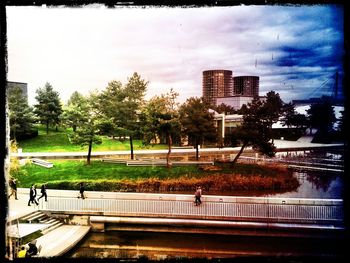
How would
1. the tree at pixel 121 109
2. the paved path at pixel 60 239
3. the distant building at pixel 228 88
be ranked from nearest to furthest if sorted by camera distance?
1. the paved path at pixel 60 239
2. the distant building at pixel 228 88
3. the tree at pixel 121 109

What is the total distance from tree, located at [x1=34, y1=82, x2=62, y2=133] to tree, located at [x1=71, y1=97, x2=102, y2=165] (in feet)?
3.01

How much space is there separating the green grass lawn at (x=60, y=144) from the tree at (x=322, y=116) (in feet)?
19.3

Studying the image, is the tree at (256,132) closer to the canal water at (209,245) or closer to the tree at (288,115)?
the tree at (288,115)

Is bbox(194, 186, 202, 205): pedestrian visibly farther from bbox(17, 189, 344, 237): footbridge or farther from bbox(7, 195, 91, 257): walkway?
bbox(7, 195, 91, 257): walkway

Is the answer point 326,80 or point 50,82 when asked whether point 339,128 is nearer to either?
point 326,80

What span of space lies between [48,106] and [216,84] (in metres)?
6.40

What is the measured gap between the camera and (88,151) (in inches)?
551

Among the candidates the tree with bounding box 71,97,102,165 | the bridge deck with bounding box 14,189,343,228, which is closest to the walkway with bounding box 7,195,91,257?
the bridge deck with bounding box 14,189,343,228

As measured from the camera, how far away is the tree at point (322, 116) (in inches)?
461

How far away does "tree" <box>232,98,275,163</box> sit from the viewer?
45.0 ft

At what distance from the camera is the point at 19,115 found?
39.7 ft

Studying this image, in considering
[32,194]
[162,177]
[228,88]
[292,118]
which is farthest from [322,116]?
[32,194]

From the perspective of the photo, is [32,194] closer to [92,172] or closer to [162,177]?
[92,172]

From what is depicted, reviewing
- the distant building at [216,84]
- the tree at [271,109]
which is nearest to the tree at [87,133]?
the distant building at [216,84]
